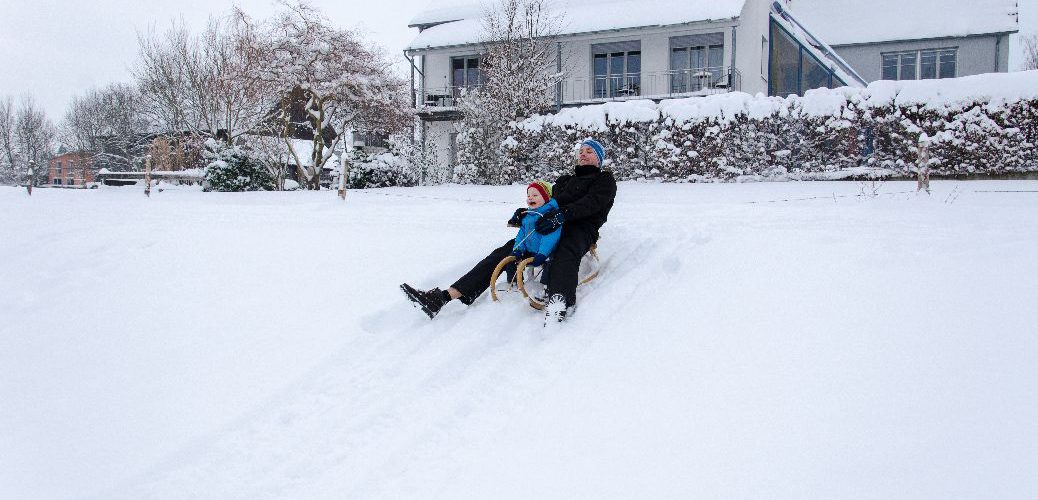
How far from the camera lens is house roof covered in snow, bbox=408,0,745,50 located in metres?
19.0

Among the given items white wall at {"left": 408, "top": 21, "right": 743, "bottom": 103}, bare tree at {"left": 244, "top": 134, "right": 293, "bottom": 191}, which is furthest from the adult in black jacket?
white wall at {"left": 408, "top": 21, "right": 743, "bottom": 103}

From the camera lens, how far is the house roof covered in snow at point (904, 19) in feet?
78.8

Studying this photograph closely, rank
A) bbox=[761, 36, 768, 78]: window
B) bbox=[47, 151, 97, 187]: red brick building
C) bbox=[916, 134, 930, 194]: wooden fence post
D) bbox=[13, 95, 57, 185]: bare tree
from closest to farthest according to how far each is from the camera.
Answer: bbox=[916, 134, 930, 194]: wooden fence post
bbox=[761, 36, 768, 78]: window
bbox=[47, 151, 97, 187]: red brick building
bbox=[13, 95, 57, 185]: bare tree

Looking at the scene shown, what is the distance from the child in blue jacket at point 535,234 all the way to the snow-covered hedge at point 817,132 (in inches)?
305

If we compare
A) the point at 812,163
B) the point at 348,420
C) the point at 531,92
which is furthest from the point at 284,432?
the point at 531,92

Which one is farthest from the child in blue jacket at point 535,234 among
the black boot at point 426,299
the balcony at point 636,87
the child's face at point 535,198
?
the balcony at point 636,87

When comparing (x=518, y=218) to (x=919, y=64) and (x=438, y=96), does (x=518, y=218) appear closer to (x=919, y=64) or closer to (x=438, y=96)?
(x=438, y=96)

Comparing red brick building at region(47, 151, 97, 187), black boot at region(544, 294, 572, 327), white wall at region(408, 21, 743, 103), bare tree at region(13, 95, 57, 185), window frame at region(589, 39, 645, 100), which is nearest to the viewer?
black boot at region(544, 294, 572, 327)

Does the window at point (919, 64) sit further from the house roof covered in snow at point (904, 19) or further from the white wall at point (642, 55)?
the white wall at point (642, 55)

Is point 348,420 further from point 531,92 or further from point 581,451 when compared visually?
point 531,92

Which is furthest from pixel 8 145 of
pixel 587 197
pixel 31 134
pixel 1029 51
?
pixel 1029 51

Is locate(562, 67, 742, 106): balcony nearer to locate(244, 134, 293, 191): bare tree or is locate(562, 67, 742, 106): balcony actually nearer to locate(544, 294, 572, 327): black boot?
locate(244, 134, 293, 191): bare tree

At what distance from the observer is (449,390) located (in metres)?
3.74

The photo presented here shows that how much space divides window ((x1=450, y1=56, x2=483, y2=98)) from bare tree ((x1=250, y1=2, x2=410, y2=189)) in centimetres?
523
